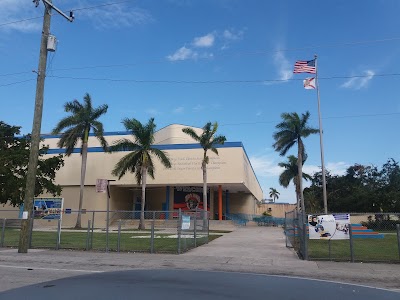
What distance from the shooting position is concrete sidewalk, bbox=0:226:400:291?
1060 cm

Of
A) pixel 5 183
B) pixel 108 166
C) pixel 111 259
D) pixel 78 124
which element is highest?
pixel 78 124

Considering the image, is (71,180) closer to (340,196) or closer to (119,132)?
(119,132)

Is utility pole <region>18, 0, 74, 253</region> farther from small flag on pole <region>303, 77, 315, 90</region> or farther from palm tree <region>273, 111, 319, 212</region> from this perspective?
palm tree <region>273, 111, 319, 212</region>

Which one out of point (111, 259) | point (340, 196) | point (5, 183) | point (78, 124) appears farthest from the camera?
point (340, 196)

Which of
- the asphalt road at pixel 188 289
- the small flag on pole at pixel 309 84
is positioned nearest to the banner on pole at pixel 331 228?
the asphalt road at pixel 188 289

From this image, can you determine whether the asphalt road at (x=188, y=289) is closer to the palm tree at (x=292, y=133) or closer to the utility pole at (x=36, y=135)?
the utility pole at (x=36, y=135)

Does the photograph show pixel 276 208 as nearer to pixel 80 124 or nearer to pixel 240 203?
pixel 240 203

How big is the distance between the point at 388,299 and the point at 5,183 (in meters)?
42.0

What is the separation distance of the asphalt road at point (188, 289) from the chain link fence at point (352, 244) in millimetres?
11512

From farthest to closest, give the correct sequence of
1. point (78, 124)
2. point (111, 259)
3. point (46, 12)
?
point (78, 124), point (46, 12), point (111, 259)

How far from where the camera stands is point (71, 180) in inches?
2114

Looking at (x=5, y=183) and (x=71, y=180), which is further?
(x=71, y=180)

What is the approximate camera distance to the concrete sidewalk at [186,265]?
1060 cm

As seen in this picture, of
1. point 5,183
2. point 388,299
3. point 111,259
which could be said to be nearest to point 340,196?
point 5,183
